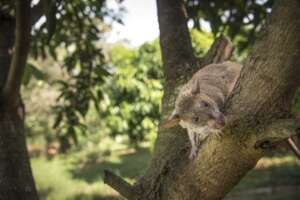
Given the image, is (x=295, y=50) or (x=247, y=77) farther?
(x=247, y=77)

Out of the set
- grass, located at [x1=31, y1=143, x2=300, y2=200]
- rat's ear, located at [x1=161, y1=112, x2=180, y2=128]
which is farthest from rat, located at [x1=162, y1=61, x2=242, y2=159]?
grass, located at [x1=31, y1=143, x2=300, y2=200]

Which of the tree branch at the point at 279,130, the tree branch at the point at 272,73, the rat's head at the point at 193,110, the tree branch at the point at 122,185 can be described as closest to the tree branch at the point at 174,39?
the rat's head at the point at 193,110

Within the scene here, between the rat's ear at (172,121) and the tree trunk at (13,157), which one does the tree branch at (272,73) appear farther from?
the tree trunk at (13,157)

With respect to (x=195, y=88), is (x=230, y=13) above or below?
above

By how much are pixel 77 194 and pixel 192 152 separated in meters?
7.07

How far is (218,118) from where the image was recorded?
7.04 feet

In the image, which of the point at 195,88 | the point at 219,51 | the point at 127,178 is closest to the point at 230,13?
the point at 219,51

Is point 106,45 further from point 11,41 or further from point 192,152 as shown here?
point 192,152

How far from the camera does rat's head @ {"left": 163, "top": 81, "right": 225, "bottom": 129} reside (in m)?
2.55

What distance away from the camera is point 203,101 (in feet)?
8.79

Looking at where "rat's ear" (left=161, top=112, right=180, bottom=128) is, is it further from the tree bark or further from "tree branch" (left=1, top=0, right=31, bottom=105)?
"tree branch" (left=1, top=0, right=31, bottom=105)

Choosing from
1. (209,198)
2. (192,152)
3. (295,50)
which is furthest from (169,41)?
(295,50)

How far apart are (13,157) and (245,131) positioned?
1.88 m

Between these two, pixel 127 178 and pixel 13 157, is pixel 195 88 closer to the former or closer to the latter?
pixel 13 157
